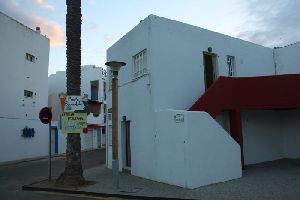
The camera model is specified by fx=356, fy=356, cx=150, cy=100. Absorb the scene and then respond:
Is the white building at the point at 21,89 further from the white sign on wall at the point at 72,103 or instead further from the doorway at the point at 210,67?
the doorway at the point at 210,67

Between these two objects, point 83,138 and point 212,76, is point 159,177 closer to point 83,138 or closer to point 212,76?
point 212,76

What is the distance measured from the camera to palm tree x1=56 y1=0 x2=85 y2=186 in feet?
42.1

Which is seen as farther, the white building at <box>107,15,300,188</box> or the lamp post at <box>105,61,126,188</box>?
the white building at <box>107,15,300,188</box>

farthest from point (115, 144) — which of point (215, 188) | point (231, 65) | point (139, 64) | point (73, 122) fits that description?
point (231, 65)

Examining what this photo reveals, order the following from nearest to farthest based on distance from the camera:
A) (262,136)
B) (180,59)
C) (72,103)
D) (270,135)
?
(72,103), (180,59), (262,136), (270,135)

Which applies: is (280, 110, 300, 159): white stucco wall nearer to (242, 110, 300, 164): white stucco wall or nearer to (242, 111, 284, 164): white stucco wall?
(242, 110, 300, 164): white stucco wall

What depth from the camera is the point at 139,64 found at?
52.3 ft

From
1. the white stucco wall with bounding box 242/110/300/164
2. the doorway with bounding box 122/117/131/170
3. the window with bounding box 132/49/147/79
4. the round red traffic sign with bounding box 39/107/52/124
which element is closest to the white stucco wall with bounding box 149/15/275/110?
the window with bounding box 132/49/147/79

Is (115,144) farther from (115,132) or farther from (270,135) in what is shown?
(270,135)

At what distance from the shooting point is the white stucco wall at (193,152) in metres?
11.8

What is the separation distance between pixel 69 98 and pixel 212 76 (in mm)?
7275

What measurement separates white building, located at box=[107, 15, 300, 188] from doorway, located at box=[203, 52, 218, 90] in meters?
0.05

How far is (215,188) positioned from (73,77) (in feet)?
21.3

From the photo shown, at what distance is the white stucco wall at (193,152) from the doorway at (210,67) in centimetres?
438
